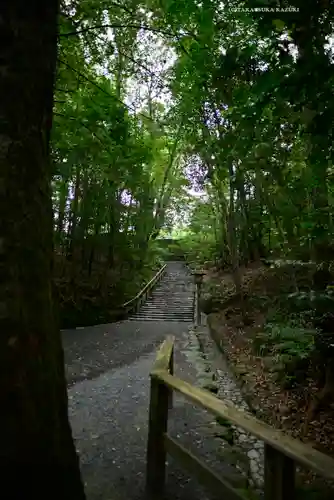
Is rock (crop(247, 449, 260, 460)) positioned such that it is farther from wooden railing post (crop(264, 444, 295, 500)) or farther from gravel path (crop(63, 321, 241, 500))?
wooden railing post (crop(264, 444, 295, 500))

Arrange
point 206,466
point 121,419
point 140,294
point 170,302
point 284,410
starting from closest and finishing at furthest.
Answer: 1. point 206,466
2. point 121,419
3. point 284,410
4. point 140,294
5. point 170,302

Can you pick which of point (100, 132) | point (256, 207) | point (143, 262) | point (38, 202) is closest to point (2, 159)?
point (38, 202)

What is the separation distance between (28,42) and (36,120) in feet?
1.17

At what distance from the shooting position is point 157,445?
3.04 meters

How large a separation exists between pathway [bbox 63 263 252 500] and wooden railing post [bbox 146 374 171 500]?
0.32 feet

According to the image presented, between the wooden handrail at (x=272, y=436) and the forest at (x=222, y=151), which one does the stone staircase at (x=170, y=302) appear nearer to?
the forest at (x=222, y=151)

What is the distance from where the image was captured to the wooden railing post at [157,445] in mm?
3020

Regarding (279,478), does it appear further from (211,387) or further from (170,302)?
(170,302)

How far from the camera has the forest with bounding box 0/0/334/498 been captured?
2303 mm

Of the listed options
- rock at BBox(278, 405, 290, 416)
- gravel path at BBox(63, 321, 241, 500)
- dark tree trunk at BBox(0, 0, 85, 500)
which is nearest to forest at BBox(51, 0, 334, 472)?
rock at BBox(278, 405, 290, 416)

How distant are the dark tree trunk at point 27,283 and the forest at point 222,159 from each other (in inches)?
0.8

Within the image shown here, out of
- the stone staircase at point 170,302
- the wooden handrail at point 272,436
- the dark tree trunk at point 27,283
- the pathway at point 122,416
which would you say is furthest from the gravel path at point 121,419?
the stone staircase at point 170,302

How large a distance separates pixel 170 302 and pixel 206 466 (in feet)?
51.9

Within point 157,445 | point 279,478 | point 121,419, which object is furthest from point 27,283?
point 121,419
